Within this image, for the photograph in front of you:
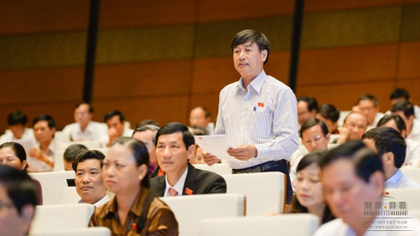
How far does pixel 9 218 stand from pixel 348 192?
1.07 m

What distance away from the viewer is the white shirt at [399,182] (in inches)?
149

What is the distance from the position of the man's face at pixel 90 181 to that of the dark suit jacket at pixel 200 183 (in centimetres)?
45

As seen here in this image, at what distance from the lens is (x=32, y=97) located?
9.60m

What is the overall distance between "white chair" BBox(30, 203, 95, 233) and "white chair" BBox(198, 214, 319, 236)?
671 millimetres

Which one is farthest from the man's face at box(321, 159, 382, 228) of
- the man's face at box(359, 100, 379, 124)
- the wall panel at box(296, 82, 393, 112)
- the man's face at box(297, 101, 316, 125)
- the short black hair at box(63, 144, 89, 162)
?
the wall panel at box(296, 82, 393, 112)

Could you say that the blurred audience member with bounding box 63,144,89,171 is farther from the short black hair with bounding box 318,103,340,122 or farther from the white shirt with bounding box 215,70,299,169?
the short black hair with bounding box 318,103,340,122

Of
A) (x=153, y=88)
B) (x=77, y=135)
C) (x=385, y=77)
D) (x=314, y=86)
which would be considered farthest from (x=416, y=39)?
(x=77, y=135)

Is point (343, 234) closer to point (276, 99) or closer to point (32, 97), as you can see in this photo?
point (276, 99)

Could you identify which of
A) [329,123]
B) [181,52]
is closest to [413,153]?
[329,123]

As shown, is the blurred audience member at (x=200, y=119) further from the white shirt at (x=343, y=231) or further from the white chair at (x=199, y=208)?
the white shirt at (x=343, y=231)

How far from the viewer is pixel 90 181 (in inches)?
160

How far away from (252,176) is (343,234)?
147 centimetres

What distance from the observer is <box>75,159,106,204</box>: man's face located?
4031 mm

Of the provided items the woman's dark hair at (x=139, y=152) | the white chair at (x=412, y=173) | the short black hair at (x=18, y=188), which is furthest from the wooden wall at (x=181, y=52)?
the short black hair at (x=18, y=188)
